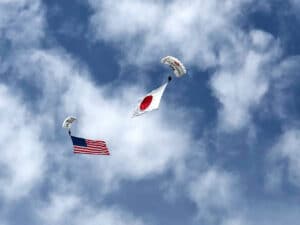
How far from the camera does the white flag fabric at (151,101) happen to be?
290ft

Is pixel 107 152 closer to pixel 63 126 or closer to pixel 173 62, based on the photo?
pixel 63 126

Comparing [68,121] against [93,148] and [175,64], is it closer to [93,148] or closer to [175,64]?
[93,148]

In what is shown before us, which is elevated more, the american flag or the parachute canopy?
the parachute canopy

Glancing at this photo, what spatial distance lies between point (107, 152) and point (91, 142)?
3322 millimetres

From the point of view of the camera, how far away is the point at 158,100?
88.6 m

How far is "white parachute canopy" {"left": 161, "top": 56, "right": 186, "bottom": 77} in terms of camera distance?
8938 centimetres

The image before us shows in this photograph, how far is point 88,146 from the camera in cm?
10394

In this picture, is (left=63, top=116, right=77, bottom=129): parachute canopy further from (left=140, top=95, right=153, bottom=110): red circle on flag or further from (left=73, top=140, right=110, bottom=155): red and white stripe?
(left=140, top=95, right=153, bottom=110): red circle on flag

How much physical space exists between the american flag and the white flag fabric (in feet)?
50.2

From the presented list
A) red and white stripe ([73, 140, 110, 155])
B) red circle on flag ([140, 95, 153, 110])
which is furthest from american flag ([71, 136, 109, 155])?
red circle on flag ([140, 95, 153, 110])

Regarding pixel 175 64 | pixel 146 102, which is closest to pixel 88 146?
pixel 146 102

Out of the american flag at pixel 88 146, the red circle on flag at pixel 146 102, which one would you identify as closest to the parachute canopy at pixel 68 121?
the american flag at pixel 88 146

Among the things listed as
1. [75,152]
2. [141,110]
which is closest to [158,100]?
[141,110]

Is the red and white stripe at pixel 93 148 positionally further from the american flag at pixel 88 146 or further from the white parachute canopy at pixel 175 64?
the white parachute canopy at pixel 175 64
